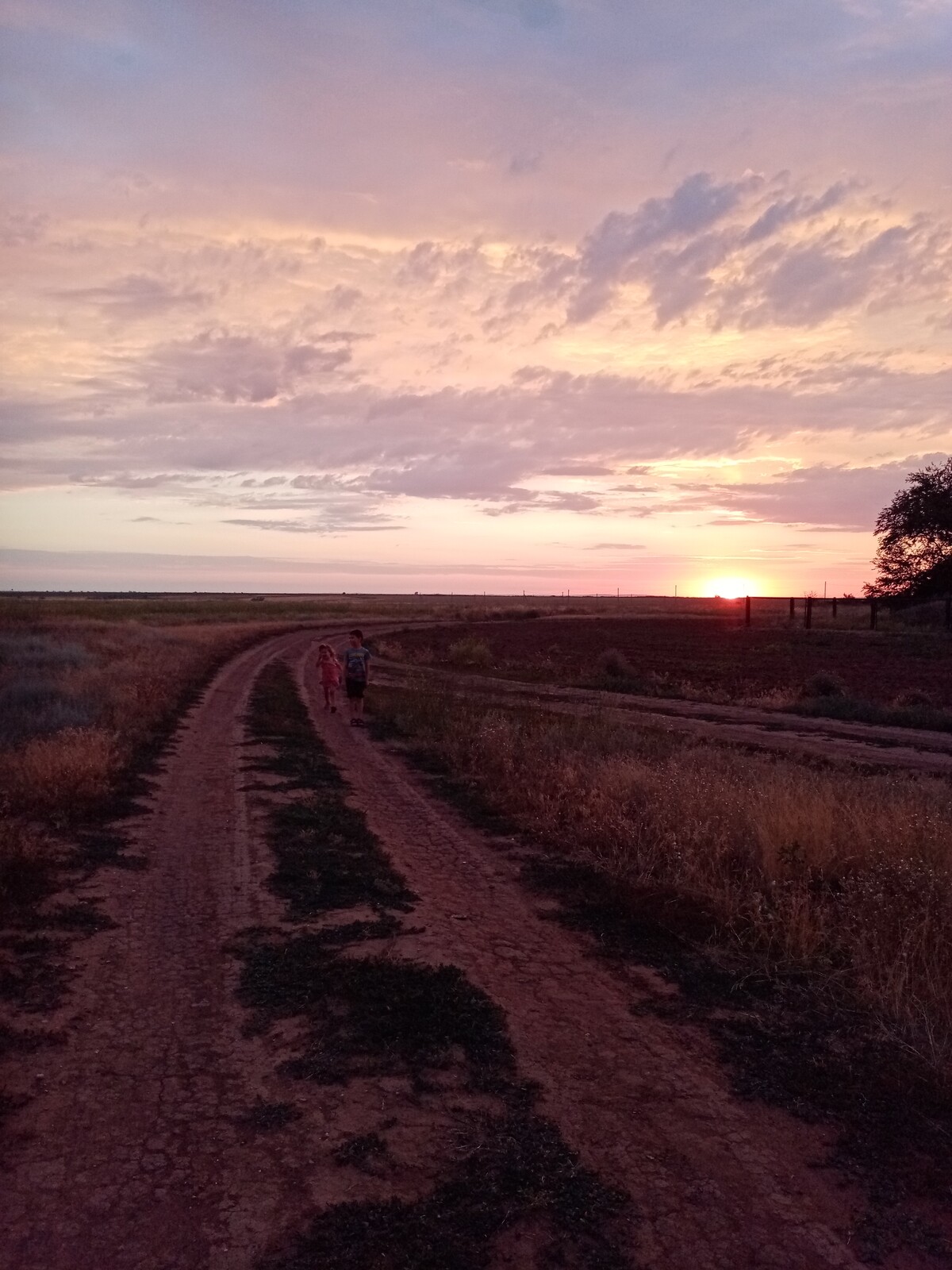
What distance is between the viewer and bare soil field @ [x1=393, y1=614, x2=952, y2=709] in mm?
29188

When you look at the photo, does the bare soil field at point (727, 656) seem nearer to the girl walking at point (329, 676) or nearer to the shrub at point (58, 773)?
the girl walking at point (329, 676)

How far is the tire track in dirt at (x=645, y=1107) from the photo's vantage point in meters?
3.63

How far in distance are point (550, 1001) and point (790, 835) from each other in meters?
3.33

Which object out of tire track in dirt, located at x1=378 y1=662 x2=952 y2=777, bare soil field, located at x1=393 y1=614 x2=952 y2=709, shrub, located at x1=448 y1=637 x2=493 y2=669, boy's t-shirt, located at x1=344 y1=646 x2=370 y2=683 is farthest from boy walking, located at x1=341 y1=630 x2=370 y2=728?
shrub, located at x1=448 y1=637 x2=493 y2=669

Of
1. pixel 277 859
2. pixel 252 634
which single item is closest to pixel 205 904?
pixel 277 859

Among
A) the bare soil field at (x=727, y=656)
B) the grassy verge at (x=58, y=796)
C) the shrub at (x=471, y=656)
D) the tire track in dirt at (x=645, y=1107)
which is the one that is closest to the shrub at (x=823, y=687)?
the bare soil field at (x=727, y=656)

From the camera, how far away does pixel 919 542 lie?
194 feet

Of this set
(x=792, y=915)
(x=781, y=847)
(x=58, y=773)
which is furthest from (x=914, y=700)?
(x=58, y=773)

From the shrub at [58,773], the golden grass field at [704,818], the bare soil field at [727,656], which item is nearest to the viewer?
the golden grass field at [704,818]

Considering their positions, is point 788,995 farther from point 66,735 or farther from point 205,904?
point 66,735

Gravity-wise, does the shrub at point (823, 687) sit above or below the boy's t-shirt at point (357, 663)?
below

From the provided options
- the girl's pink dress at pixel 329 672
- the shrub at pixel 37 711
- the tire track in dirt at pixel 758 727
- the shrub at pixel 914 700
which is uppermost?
the girl's pink dress at pixel 329 672

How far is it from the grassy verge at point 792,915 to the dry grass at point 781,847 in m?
0.02

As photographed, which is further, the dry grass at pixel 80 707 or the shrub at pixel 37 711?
the shrub at pixel 37 711
